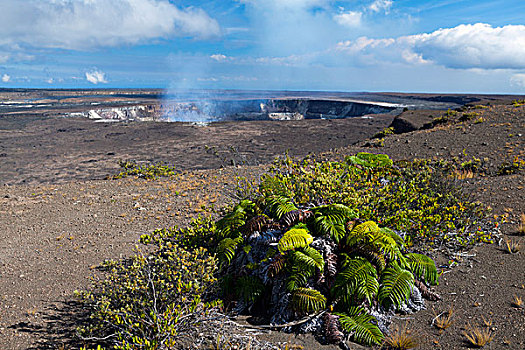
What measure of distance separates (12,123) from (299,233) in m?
58.2

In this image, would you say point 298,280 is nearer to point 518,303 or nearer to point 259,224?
point 259,224

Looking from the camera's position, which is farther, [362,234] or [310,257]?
[362,234]

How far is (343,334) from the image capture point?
155 inches

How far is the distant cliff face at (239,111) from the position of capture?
6304cm

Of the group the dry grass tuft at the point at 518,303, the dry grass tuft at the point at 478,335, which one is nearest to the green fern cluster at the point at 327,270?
the dry grass tuft at the point at 478,335

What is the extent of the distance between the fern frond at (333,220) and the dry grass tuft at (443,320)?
158cm

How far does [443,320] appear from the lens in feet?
13.7

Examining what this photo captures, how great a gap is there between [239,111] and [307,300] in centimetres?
7829

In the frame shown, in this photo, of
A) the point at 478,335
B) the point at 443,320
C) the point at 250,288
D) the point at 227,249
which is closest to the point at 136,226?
the point at 227,249

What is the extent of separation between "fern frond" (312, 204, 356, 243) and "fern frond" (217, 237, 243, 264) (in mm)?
1267

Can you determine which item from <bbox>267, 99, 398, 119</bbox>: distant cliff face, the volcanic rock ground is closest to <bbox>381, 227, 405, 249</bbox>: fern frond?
the volcanic rock ground

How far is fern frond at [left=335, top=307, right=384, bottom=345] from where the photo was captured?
3818 millimetres

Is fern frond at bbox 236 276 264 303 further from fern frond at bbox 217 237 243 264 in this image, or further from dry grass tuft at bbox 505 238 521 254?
dry grass tuft at bbox 505 238 521 254

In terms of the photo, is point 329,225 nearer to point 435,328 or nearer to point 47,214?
point 435,328
